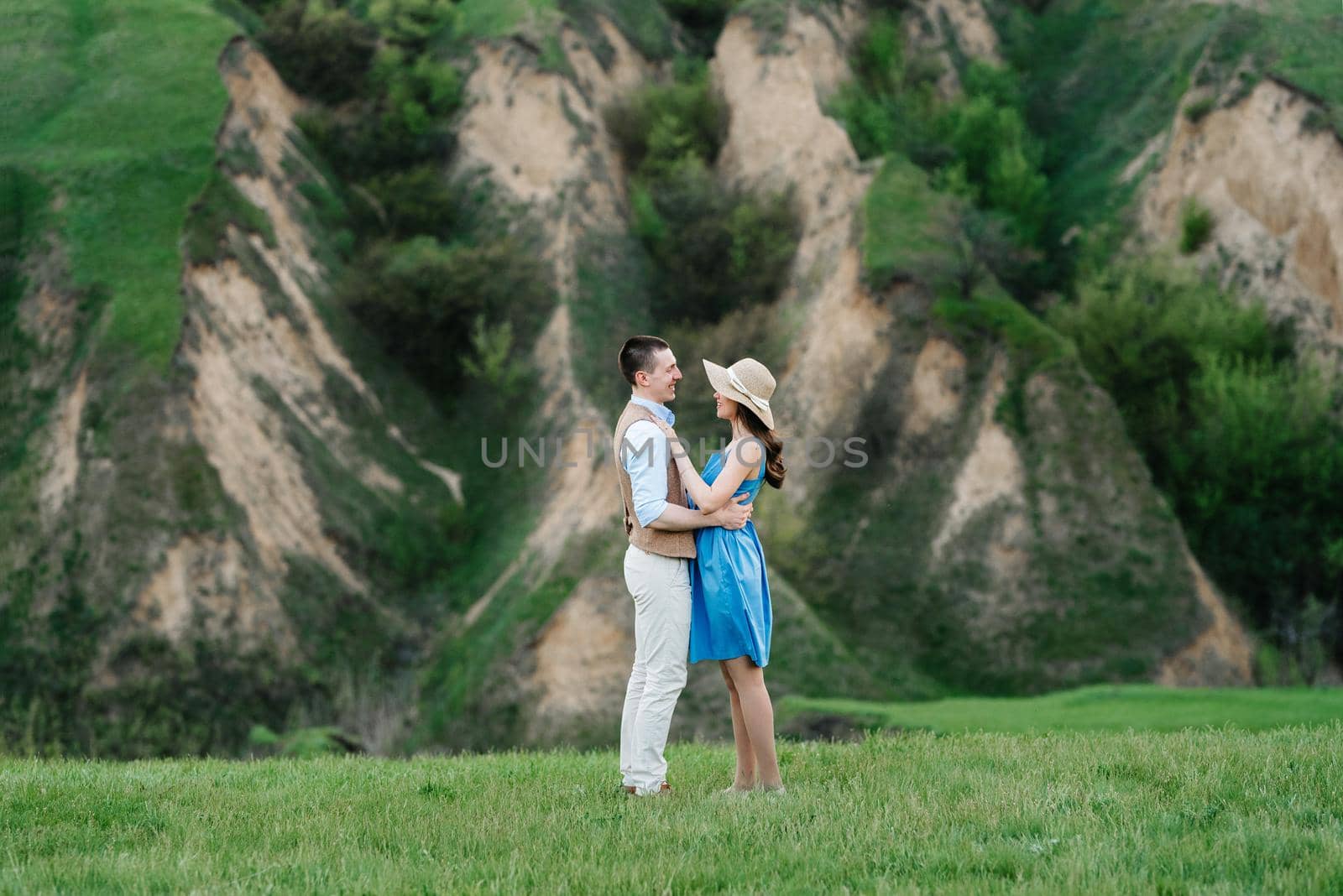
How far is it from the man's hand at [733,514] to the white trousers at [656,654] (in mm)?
352

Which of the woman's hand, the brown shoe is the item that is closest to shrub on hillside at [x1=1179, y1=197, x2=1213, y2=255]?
the woman's hand

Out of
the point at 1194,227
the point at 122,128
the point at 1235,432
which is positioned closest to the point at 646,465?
the point at 1235,432

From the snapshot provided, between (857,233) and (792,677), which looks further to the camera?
(857,233)

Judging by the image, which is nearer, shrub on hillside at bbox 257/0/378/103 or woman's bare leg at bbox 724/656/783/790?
woman's bare leg at bbox 724/656/783/790

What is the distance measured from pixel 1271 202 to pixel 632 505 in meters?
30.9

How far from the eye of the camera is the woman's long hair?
779 centimetres

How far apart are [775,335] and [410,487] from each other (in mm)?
9952

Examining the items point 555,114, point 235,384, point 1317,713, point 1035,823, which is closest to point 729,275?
point 555,114

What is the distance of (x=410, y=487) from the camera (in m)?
30.1

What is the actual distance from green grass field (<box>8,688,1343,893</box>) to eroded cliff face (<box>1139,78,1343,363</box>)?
26.6m

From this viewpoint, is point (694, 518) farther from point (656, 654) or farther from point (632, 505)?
point (656, 654)

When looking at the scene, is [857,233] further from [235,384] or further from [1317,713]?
[1317,713]

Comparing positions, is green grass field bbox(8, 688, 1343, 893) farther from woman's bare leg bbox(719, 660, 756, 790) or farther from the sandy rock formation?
the sandy rock formation

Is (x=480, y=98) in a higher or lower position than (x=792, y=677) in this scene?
higher
